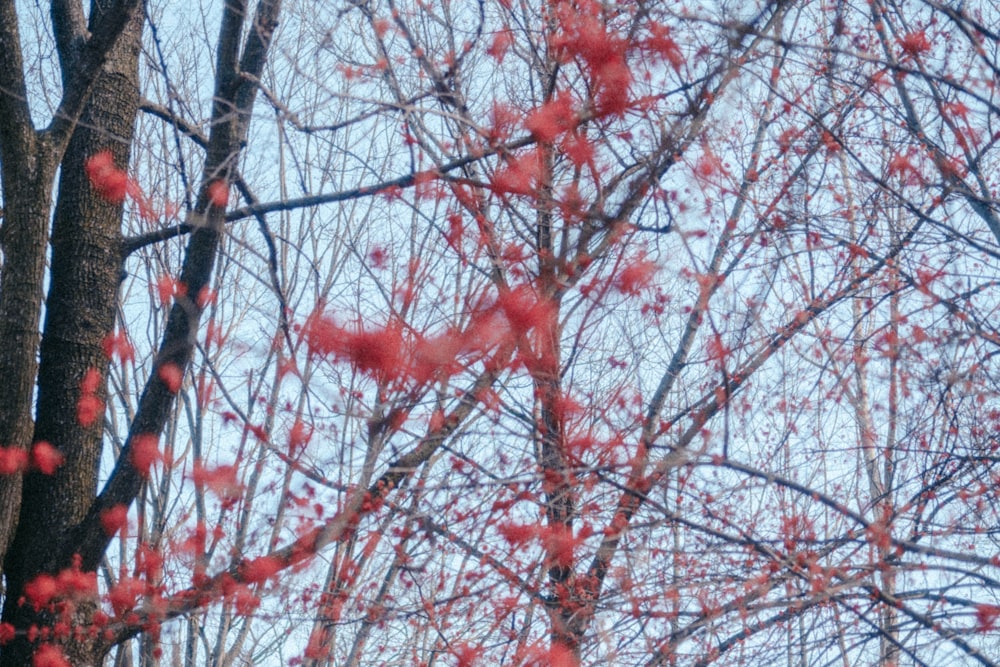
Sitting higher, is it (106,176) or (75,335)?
(106,176)

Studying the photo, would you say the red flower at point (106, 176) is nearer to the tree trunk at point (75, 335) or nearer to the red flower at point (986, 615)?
the tree trunk at point (75, 335)

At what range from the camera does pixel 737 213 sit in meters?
5.60

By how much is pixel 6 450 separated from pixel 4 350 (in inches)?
15.5

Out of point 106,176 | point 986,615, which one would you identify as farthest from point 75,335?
point 986,615

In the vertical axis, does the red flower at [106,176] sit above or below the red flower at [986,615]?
above

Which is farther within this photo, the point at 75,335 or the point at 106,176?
the point at 106,176

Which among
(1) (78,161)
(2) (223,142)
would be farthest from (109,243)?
(2) (223,142)

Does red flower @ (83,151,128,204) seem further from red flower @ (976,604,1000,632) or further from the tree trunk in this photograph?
red flower @ (976,604,1000,632)

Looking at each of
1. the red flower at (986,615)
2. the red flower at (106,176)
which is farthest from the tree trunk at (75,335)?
the red flower at (986,615)

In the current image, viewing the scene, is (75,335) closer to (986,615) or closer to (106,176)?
(106,176)

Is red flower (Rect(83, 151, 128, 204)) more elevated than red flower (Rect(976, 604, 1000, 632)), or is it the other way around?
red flower (Rect(83, 151, 128, 204))

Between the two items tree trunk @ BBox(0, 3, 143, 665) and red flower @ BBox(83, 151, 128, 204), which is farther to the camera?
red flower @ BBox(83, 151, 128, 204)

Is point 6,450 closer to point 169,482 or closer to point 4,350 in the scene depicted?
point 4,350

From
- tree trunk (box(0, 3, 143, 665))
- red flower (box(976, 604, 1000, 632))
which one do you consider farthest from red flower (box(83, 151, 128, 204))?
red flower (box(976, 604, 1000, 632))
